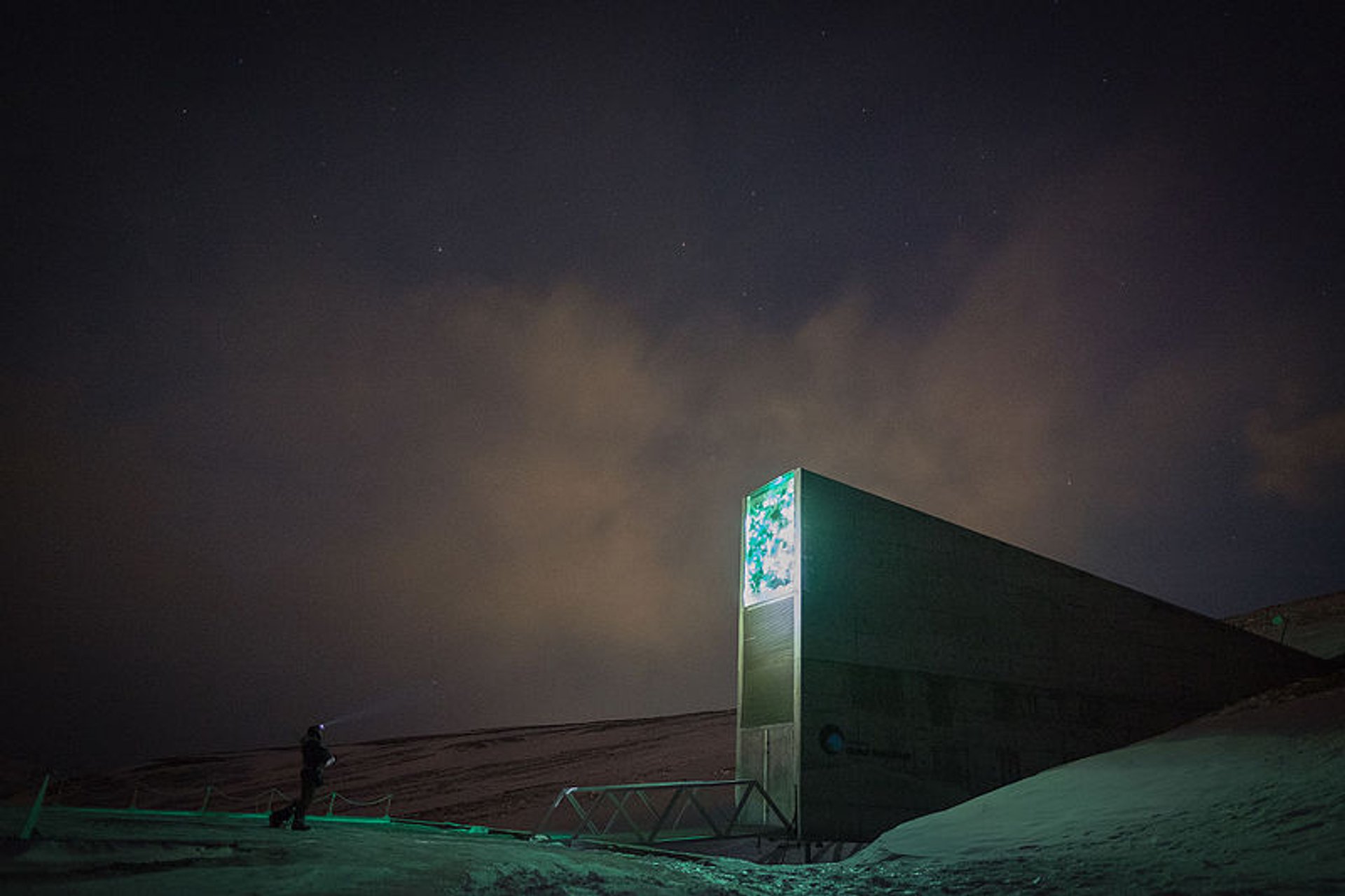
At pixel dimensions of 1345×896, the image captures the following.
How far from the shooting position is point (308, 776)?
43.7ft

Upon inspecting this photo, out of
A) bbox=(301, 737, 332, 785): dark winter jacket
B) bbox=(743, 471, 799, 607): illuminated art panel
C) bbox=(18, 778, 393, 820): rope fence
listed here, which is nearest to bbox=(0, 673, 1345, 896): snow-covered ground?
bbox=(301, 737, 332, 785): dark winter jacket

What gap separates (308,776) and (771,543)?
435 inches

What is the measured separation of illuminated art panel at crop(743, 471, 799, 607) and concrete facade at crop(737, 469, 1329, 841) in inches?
2.0

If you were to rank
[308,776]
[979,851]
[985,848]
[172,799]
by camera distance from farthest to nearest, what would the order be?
1. [172,799]
2. [308,776]
3. [985,848]
4. [979,851]

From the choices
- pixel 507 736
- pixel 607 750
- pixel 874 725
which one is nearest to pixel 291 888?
pixel 874 725

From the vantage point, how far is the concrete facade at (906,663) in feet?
56.8

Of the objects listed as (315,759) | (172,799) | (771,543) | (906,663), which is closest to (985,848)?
(906,663)

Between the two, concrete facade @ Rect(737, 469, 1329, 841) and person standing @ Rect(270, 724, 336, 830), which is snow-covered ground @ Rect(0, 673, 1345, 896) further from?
concrete facade @ Rect(737, 469, 1329, 841)

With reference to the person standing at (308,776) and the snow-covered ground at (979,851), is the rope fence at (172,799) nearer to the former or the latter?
the person standing at (308,776)

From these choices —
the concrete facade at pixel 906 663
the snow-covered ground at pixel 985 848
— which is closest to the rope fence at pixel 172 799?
the snow-covered ground at pixel 985 848

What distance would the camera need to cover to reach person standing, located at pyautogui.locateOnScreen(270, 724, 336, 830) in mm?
12661

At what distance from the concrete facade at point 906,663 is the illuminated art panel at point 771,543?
0.17ft

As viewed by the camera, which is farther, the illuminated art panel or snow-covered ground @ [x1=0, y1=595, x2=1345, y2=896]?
the illuminated art panel

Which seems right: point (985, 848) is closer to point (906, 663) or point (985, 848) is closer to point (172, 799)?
point (906, 663)
